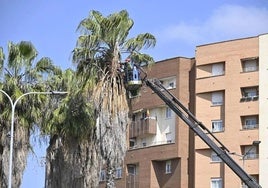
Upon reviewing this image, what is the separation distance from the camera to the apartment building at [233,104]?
68000mm

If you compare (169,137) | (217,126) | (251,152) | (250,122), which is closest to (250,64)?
(250,122)

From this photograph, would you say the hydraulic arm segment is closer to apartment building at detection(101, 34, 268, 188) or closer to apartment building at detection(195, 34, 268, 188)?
apartment building at detection(101, 34, 268, 188)

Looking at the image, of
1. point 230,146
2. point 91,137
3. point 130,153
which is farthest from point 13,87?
point 130,153

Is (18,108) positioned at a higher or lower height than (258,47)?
lower

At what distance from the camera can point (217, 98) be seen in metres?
71.7

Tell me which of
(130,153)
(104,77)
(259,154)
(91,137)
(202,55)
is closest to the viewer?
(104,77)

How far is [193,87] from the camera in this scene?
73.6m

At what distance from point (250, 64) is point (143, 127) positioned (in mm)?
13395

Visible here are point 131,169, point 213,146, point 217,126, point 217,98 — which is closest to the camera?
point 213,146

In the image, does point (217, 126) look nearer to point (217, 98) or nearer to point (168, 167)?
point (217, 98)

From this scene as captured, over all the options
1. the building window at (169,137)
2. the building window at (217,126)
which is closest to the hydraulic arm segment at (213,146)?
the building window at (217,126)

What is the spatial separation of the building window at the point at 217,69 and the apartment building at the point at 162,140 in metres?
2.76

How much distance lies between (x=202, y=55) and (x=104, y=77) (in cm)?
3644

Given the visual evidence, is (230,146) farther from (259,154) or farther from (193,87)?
(193,87)
